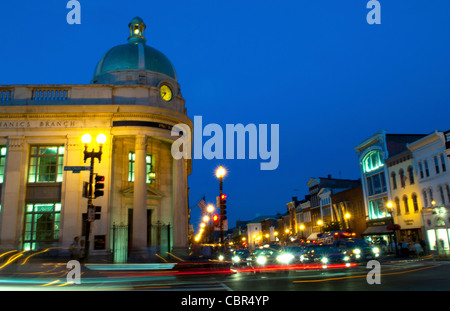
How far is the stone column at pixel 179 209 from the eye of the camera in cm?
3059

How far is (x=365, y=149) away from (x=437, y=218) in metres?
17.1

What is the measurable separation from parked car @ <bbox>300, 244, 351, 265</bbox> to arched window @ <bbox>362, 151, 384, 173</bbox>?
108ft

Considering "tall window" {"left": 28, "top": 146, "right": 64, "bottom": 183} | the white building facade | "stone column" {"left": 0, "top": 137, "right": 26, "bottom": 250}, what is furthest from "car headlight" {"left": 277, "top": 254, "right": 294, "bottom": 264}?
the white building facade

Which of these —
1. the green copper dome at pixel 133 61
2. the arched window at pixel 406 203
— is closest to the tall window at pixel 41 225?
the green copper dome at pixel 133 61

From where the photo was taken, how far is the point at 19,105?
29297 mm

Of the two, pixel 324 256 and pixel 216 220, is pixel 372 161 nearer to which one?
pixel 324 256

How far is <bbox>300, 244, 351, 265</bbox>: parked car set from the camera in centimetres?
2008

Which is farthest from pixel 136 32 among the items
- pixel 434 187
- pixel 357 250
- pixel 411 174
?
pixel 434 187

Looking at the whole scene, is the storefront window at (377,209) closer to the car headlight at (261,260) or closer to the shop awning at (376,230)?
the shop awning at (376,230)

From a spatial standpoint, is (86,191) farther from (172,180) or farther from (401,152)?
(401,152)

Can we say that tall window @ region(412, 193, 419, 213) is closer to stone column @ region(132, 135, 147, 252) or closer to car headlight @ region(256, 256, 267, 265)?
car headlight @ region(256, 256, 267, 265)

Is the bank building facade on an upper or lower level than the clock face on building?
lower

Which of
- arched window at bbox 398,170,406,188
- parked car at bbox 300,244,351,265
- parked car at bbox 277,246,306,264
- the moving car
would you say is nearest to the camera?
parked car at bbox 300,244,351,265
